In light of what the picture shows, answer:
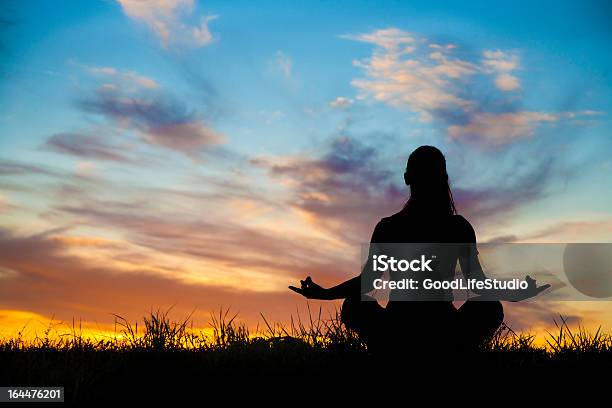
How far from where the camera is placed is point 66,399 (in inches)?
248

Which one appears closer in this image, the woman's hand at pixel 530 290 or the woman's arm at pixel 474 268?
the woman's hand at pixel 530 290

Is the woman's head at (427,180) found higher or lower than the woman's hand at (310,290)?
higher

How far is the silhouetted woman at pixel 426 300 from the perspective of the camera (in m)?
6.41

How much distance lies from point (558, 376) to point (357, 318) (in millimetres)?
2678

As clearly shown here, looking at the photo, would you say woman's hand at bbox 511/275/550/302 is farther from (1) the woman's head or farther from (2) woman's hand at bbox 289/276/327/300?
(2) woman's hand at bbox 289/276/327/300

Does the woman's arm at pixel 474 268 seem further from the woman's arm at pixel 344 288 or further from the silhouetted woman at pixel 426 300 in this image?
the woman's arm at pixel 344 288

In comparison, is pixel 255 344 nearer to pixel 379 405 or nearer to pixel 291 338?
pixel 291 338

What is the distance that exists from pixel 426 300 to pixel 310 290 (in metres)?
1.16

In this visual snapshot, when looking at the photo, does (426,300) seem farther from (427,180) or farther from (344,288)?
(427,180)

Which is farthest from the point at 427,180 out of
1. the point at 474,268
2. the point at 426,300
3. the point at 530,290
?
the point at 530,290

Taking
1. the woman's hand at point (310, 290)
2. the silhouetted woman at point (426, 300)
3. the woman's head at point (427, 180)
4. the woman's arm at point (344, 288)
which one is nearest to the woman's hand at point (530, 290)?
the silhouetted woman at point (426, 300)

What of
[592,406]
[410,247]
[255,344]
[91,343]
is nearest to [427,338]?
[410,247]

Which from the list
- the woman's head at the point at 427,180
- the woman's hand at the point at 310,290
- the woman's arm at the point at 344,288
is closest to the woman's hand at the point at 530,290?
the woman's head at the point at 427,180

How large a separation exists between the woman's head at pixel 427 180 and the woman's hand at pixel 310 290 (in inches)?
48.1
